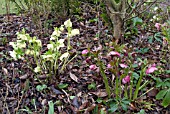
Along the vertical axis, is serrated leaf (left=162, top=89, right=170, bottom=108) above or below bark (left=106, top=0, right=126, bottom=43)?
below

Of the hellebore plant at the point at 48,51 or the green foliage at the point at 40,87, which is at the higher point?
the hellebore plant at the point at 48,51

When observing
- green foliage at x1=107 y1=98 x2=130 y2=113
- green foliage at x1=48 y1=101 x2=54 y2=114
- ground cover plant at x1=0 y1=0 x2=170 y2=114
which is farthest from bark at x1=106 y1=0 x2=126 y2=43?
green foliage at x1=48 y1=101 x2=54 y2=114

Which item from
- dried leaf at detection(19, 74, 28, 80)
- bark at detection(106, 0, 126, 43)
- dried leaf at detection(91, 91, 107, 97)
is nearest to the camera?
dried leaf at detection(91, 91, 107, 97)

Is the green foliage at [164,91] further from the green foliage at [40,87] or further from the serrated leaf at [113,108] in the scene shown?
the green foliage at [40,87]

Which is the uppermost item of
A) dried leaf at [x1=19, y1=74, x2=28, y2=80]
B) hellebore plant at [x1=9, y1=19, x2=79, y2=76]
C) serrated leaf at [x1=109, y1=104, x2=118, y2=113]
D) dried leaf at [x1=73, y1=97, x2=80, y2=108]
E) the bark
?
the bark

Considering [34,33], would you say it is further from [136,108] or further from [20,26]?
[136,108]

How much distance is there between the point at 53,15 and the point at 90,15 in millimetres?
447

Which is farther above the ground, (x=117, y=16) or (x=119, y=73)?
(x=117, y=16)

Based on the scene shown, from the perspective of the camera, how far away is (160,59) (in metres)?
2.60

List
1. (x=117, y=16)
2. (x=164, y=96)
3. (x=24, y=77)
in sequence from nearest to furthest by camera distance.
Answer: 1. (x=164, y=96)
2. (x=24, y=77)
3. (x=117, y=16)

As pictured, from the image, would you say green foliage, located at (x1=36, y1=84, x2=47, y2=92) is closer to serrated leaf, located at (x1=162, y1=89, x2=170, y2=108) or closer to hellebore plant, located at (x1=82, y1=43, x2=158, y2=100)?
hellebore plant, located at (x1=82, y1=43, x2=158, y2=100)

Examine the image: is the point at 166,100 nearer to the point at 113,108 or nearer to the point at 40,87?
the point at 113,108

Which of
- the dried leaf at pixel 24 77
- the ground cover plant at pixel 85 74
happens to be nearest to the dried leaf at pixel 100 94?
the ground cover plant at pixel 85 74

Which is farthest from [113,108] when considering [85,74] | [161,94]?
[85,74]
